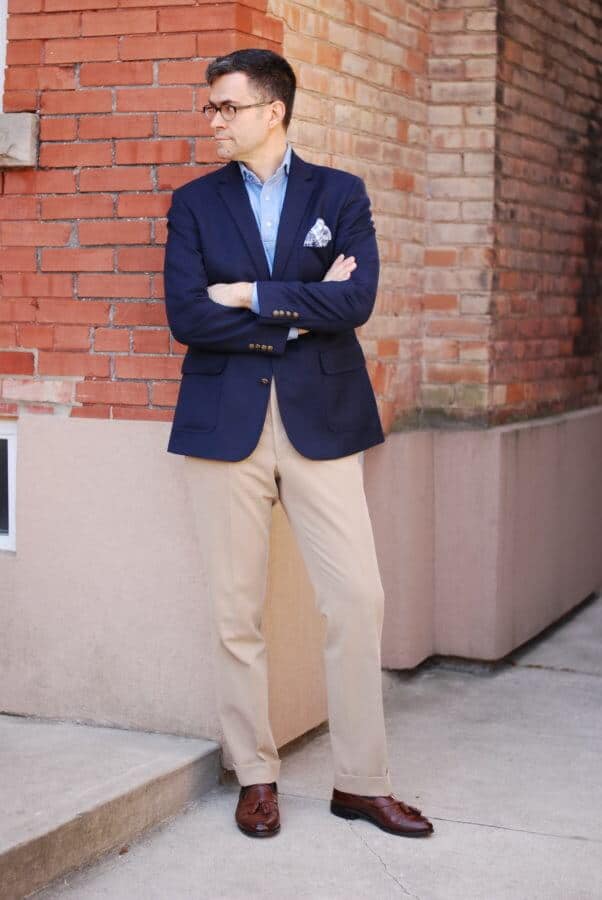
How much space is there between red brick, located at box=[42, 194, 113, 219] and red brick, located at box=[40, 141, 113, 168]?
108 millimetres

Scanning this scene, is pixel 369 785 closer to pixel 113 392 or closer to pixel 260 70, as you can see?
pixel 113 392

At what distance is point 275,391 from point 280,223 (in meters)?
0.47

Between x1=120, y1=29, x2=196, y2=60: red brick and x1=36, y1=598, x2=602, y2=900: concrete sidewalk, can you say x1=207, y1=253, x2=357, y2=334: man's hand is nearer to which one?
x1=120, y1=29, x2=196, y2=60: red brick

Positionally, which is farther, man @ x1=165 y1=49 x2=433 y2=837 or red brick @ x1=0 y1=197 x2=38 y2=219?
red brick @ x1=0 y1=197 x2=38 y2=219

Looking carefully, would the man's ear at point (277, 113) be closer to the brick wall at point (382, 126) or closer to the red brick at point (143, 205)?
the red brick at point (143, 205)

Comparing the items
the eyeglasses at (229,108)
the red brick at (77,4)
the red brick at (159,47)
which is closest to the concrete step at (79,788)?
the eyeglasses at (229,108)

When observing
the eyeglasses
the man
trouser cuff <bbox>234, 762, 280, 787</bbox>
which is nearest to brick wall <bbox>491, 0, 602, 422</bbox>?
the man

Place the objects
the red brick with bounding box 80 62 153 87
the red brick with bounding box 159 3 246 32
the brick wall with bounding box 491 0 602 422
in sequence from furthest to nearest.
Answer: the brick wall with bounding box 491 0 602 422
the red brick with bounding box 80 62 153 87
the red brick with bounding box 159 3 246 32

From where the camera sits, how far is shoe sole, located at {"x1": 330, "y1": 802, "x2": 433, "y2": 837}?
429 centimetres

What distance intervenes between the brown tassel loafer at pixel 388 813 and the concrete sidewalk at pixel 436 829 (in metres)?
0.03

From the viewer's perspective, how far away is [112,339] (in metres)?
4.84

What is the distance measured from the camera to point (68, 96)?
16.0 feet

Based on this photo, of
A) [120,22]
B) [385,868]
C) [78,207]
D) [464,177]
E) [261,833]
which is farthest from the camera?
[464,177]

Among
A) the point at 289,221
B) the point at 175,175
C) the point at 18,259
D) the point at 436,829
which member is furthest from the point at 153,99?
the point at 436,829
